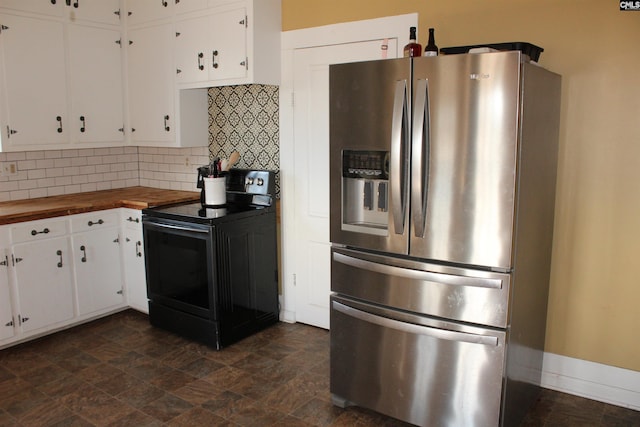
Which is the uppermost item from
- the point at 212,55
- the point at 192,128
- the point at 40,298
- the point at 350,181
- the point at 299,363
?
the point at 212,55

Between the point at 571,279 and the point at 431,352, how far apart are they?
105 centimetres

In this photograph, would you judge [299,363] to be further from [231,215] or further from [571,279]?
[571,279]

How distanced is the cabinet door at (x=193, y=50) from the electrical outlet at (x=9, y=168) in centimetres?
143

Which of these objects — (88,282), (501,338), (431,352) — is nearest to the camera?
(501,338)

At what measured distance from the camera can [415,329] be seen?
244 cm

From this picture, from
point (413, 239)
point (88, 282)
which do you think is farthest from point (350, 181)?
point (88, 282)

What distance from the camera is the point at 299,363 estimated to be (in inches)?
131

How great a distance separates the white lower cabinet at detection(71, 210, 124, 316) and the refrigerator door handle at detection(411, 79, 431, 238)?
2.62 m

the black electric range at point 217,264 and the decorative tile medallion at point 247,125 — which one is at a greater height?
the decorative tile medallion at point 247,125

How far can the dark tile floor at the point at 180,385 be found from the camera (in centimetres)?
271

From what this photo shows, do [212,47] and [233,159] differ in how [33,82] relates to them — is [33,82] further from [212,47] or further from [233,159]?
[233,159]

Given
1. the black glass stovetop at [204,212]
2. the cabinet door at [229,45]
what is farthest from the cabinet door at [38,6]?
the black glass stovetop at [204,212]

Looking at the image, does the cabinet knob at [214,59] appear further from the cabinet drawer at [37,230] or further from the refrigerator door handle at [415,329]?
the refrigerator door handle at [415,329]

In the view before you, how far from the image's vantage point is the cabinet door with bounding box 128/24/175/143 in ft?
13.5
